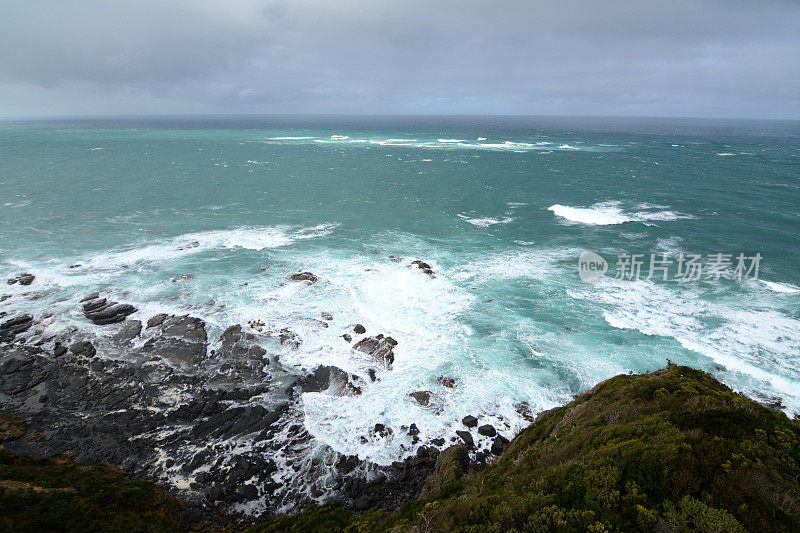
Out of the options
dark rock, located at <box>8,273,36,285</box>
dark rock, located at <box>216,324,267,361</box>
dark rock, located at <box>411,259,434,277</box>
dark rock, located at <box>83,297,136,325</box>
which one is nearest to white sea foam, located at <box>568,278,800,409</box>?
dark rock, located at <box>411,259,434,277</box>

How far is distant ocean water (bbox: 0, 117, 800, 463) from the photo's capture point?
73.7 feet

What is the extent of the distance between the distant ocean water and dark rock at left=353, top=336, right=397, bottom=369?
0.69 metres

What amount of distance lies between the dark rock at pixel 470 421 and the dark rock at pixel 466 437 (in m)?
0.47

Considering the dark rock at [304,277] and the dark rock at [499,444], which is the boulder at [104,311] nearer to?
the dark rock at [304,277]

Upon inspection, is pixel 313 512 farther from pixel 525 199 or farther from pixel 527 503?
pixel 525 199

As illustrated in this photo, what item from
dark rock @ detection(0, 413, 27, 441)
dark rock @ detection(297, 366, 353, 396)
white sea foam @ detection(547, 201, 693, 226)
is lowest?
dark rock @ detection(0, 413, 27, 441)

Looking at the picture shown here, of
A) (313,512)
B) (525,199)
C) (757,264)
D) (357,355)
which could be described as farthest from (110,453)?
(525,199)

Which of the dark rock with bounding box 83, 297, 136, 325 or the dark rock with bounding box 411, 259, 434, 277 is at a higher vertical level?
the dark rock with bounding box 411, 259, 434, 277

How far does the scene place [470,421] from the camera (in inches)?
766

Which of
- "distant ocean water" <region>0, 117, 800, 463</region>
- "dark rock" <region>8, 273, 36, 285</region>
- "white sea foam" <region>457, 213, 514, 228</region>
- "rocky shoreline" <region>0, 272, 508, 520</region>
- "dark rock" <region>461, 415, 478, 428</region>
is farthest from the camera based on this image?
"white sea foam" <region>457, 213, 514, 228</region>

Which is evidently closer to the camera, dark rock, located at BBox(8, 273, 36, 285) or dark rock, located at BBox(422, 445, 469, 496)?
dark rock, located at BBox(422, 445, 469, 496)

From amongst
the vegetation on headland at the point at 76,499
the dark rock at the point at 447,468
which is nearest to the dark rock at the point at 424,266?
the dark rock at the point at 447,468

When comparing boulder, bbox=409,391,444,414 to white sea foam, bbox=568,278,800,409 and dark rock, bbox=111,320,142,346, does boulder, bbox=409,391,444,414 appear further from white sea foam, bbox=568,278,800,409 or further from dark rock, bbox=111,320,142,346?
dark rock, bbox=111,320,142,346

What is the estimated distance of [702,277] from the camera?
32.8m
